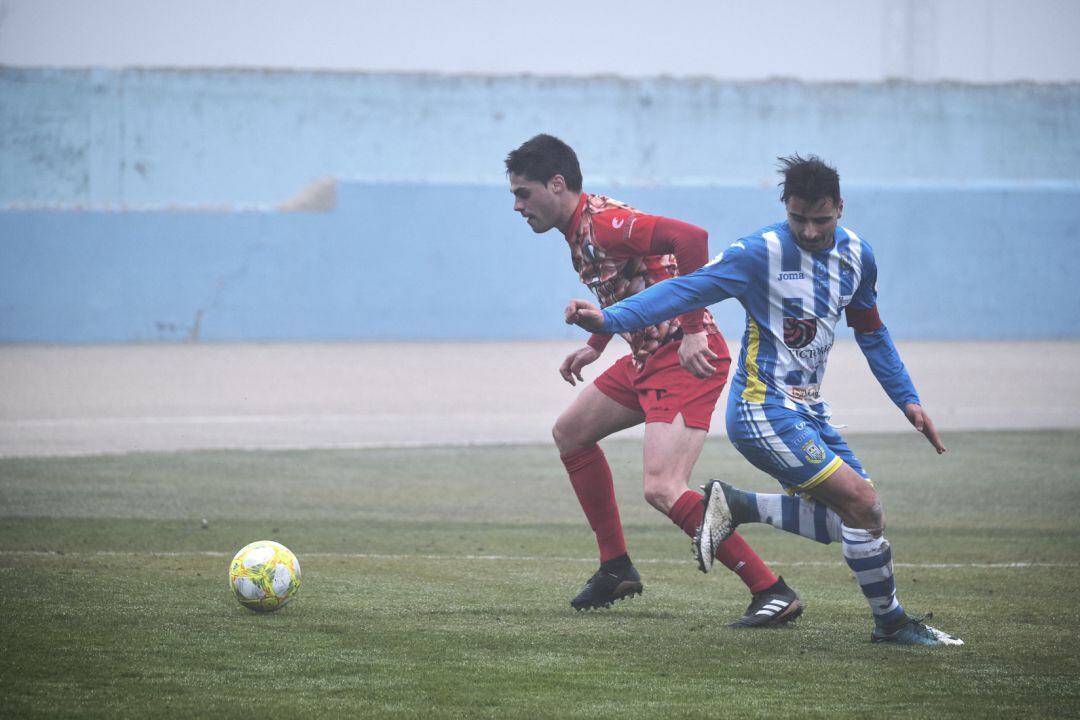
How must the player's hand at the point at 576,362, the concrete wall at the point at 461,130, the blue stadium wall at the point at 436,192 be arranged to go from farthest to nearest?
the concrete wall at the point at 461,130, the blue stadium wall at the point at 436,192, the player's hand at the point at 576,362

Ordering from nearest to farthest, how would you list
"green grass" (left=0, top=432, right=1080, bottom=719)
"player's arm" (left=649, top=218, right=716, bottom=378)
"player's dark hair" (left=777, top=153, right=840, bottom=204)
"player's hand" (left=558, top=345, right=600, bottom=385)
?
"green grass" (left=0, top=432, right=1080, bottom=719) < "player's dark hair" (left=777, top=153, right=840, bottom=204) < "player's arm" (left=649, top=218, right=716, bottom=378) < "player's hand" (left=558, top=345, right=600, bottom=385)

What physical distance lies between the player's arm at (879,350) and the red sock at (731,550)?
878mm

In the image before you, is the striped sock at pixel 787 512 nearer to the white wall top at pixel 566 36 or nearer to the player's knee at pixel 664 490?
the player's knee at pixel 664 490

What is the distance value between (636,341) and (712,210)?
23.5 m

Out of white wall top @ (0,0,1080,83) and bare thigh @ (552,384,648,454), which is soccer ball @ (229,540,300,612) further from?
white wall top @ (0,0,1080,83)

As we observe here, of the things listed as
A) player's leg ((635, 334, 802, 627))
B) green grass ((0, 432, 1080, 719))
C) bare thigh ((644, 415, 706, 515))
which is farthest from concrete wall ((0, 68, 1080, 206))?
bare thigh ((644, 415, 706, 515))

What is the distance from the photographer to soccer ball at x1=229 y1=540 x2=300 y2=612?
222 inches

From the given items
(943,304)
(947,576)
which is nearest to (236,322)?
(943,304)

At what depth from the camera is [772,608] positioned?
5.59 m

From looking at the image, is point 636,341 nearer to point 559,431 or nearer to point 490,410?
point 559,431

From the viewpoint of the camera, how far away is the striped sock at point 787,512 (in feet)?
17.8

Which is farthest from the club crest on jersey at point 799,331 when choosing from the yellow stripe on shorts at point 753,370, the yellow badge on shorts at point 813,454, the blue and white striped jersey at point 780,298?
the yellow badge on shorts at point 813,454

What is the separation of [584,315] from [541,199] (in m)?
1.33

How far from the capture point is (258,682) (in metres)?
4.50
